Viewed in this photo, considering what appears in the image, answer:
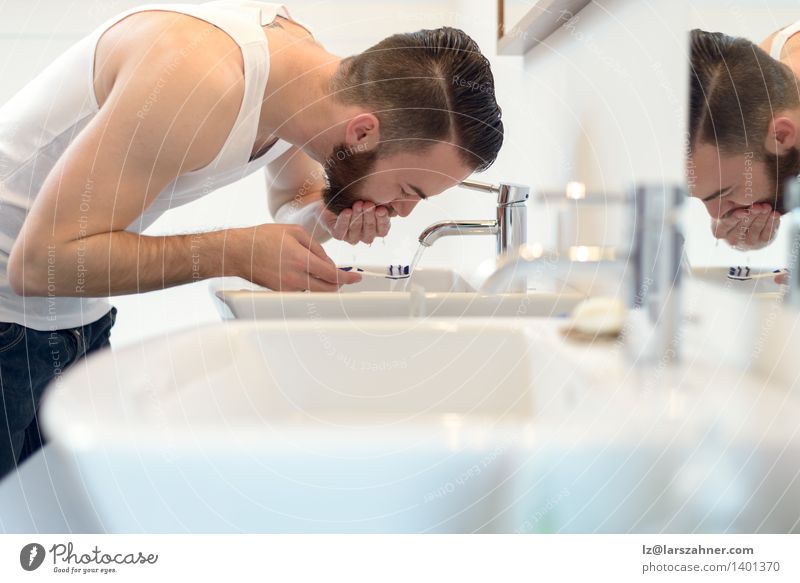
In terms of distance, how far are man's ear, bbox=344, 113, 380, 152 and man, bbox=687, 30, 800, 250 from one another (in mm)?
208

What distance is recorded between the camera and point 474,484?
0.37m

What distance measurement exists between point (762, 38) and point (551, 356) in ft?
0.80

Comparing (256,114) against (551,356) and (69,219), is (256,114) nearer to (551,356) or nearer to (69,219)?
(69,219)

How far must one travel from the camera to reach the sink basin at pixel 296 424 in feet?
1.20

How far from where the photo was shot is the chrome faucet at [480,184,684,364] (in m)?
Result: 0.42

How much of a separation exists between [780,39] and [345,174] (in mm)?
288

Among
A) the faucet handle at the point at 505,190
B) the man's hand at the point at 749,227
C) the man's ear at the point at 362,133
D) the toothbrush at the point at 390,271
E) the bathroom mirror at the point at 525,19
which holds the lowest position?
the toothbrush at the point at 390,271

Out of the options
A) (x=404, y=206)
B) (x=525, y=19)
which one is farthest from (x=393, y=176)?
(x=525, y=19)

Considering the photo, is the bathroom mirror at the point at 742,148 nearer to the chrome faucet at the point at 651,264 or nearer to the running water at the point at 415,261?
the chrome faucet at the point at 651,264

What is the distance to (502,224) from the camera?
19.8 inches

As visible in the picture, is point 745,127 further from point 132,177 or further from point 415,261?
point 132,177

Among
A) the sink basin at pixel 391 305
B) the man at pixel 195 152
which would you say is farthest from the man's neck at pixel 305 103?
the sink basin at pixel 391 305
